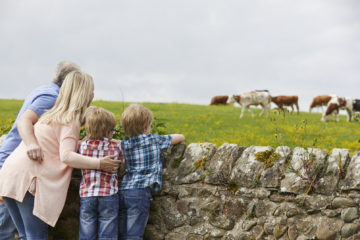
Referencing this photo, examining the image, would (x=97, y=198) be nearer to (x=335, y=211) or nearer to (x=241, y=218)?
Result: (x=241, y=218)

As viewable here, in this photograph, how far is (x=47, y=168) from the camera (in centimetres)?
414

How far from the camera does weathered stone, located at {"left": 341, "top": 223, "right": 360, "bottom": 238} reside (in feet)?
13.8

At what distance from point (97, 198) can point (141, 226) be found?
2.15ft

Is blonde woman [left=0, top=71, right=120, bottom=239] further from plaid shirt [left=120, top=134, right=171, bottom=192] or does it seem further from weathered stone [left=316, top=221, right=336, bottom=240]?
weathered stone [left=316, top=221, right=336, bottom=240]

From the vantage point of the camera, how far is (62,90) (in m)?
4.14

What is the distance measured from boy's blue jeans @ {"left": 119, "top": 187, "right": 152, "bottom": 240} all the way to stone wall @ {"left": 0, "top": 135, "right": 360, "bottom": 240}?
1.91 feet

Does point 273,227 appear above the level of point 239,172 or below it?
below

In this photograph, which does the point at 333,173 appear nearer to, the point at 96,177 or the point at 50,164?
the point at 96,177

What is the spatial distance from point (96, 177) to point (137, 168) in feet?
1.60

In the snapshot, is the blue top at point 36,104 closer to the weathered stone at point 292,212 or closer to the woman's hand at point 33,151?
the woman's hand at point 33,151

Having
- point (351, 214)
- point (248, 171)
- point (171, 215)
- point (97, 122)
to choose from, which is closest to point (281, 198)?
point (248, 171)

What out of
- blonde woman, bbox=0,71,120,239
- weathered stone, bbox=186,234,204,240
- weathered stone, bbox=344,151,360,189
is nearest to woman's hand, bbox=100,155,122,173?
blonde woman, bbox=0,71,120,239

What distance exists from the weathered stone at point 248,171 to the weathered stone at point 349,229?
1.04 m

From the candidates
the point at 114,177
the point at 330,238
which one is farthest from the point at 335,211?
the point at 114,177
